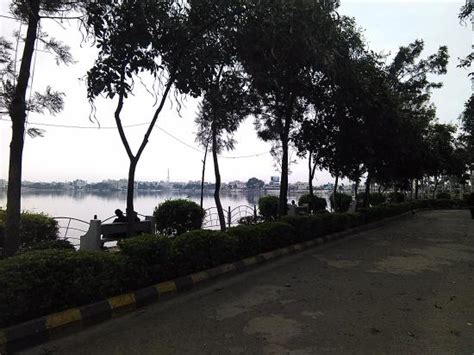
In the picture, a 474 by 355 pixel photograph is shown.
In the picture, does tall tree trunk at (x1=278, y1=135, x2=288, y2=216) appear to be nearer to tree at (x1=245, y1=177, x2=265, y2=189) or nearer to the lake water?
the lake water

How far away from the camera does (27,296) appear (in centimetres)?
419

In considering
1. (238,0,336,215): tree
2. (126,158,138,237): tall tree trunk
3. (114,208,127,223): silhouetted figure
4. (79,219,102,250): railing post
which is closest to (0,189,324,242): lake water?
(114,208,127,223): silhouetted figure

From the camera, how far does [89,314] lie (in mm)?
4715

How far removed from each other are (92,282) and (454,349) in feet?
12.3

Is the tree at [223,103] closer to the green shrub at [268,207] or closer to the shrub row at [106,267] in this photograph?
the shrub row at [106,267]

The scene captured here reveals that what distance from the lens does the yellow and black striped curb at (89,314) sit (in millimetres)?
4000

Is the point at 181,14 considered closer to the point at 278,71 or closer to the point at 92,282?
the point at 278,71

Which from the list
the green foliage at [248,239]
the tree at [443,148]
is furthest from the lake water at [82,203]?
the tree at [443,148]

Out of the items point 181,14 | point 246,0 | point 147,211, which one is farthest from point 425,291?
point 147,211

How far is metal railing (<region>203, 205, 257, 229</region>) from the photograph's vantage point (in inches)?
561

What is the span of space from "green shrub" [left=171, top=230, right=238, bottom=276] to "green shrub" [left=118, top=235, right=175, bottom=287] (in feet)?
0.89

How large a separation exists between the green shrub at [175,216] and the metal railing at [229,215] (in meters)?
1.02

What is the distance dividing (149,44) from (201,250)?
11.2 ft

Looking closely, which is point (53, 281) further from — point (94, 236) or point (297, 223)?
point (297, 223)
